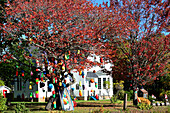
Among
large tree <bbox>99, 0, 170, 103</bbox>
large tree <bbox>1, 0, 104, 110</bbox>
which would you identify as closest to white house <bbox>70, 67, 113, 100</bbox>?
large tree <bbox>99, 0, 170, 103</bbox>

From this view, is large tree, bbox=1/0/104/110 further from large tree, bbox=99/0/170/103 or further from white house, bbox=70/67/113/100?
white house, bbox=70/67/113/100

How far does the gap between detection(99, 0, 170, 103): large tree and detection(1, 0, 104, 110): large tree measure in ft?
8.29

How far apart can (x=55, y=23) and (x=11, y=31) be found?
10.7 ft

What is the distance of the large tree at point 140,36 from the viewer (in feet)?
67.7

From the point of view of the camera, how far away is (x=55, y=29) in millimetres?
17719

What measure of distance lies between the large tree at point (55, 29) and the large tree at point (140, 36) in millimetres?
2528

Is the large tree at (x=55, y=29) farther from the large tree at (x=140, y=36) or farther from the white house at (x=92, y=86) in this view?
the white house at (x=92, y=86)

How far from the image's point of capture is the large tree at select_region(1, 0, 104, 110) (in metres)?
17.5

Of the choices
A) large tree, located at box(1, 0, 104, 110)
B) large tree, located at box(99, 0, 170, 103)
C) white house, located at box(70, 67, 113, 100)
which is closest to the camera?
large tree, located at box(1, 0, 104, 110)

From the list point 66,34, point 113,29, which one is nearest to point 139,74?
point 113,29

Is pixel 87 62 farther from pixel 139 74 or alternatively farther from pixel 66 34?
pixel 139 74

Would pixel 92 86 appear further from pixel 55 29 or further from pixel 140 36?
pixel 55 29

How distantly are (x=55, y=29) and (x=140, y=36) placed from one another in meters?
7.93

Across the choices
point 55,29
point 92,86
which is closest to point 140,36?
point 55,29
